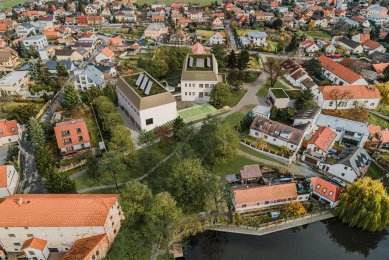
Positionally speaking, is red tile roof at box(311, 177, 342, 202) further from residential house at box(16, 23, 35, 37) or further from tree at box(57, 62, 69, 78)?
residential house at box(16, 23, 35, 37)

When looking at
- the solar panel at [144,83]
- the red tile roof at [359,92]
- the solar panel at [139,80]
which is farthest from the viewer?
the red tile roof at [359,92]

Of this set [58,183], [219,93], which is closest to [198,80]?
[219,93]

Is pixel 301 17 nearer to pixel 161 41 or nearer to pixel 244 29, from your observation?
pixel 244 29

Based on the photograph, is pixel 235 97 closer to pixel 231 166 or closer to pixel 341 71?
pixel 231 166

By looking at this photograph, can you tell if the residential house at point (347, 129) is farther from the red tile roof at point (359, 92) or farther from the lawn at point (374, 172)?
the red tile roof at point (359, 92)

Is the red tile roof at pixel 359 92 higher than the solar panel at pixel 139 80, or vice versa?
the solar panel at pixel 139 80

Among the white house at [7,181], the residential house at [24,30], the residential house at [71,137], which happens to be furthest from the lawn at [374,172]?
the residential house at [24,30]

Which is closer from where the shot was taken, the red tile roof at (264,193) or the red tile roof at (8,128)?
the red tile roof at (264,193)
